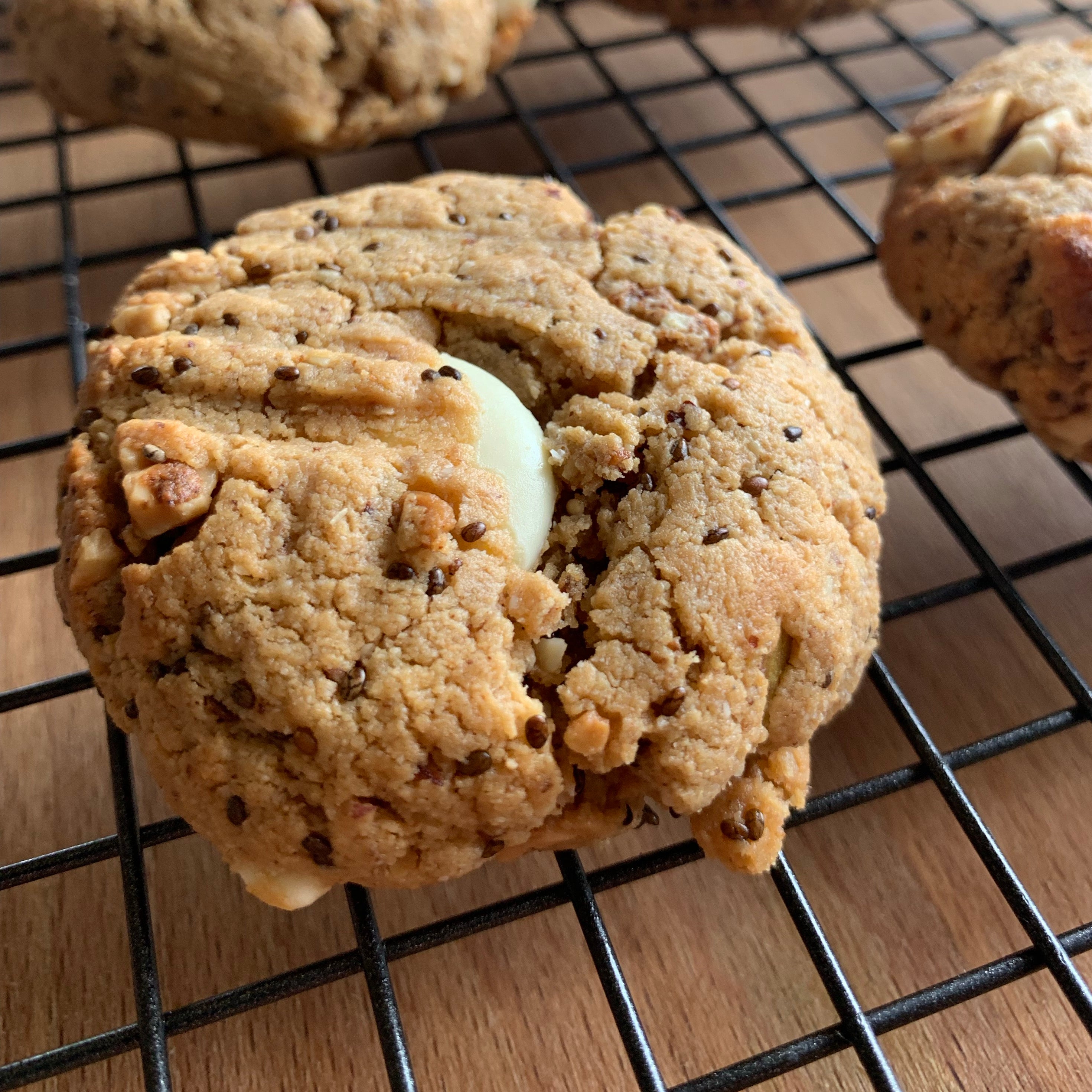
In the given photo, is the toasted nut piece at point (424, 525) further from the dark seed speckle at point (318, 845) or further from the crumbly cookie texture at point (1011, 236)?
the crumbly cookie texture at point (1011, 236)

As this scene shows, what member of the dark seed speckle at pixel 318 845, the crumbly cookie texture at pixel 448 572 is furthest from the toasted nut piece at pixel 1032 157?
the dark seed speckle at pixel 318 845

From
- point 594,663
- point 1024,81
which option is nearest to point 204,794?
point 594,663

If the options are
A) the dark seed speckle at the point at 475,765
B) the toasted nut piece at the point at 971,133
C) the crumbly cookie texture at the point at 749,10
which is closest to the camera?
the dark seed speckle at the point at 475,765

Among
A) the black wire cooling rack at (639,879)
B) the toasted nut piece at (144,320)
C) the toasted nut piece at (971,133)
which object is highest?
the toasted nut piece at (971,133)

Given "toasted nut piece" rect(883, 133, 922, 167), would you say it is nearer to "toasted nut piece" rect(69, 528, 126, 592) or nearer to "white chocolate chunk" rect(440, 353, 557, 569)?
"white chocolate chunk" rect(440, 353, 557, 569)

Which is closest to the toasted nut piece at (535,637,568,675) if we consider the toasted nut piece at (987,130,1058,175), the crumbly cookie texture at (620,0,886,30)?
the toasted nut piece at (987,130,1058,175)

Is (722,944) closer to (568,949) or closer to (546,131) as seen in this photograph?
(568,949)
